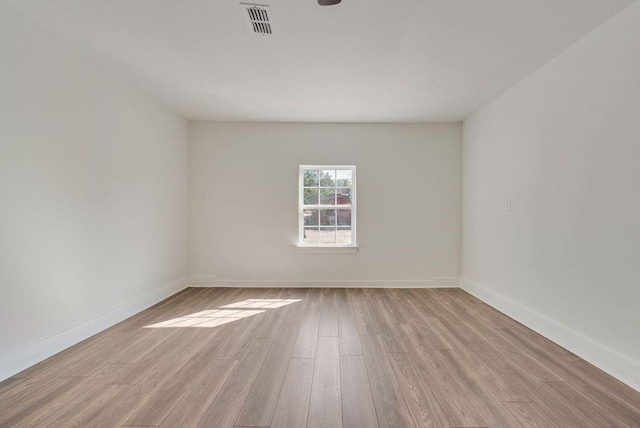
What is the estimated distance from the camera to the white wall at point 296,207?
4477 mm

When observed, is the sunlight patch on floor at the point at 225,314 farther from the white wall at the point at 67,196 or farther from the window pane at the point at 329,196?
the window pane at the point at 329,196

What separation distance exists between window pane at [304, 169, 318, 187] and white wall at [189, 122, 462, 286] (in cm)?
20

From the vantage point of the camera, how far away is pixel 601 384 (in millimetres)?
1912

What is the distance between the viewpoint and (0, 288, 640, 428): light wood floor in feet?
5.26

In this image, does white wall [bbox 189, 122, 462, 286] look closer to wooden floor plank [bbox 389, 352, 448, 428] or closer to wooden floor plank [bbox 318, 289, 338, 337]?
wooden floor plank [bbox 318, 289, 338, 337]

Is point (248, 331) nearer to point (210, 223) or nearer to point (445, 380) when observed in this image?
point (445, 380)

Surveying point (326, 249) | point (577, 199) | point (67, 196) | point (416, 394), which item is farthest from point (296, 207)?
point (577, 199)

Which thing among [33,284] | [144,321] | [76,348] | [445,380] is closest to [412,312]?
[445,380]

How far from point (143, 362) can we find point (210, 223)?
8.17 feet

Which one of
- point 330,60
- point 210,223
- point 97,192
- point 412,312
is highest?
point 330,60

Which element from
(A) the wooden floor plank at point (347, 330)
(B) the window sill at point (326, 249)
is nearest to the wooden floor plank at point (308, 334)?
(A) the wooden floor plank at point (347, 330)

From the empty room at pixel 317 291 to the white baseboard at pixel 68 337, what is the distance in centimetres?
2

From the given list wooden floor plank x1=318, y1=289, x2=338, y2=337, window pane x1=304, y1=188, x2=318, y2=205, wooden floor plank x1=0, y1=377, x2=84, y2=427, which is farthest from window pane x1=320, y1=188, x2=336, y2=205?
wooden floor plank x1=0, y1=377, x2=84, y2=427

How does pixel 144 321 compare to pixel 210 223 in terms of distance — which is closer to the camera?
pixel 144 321
